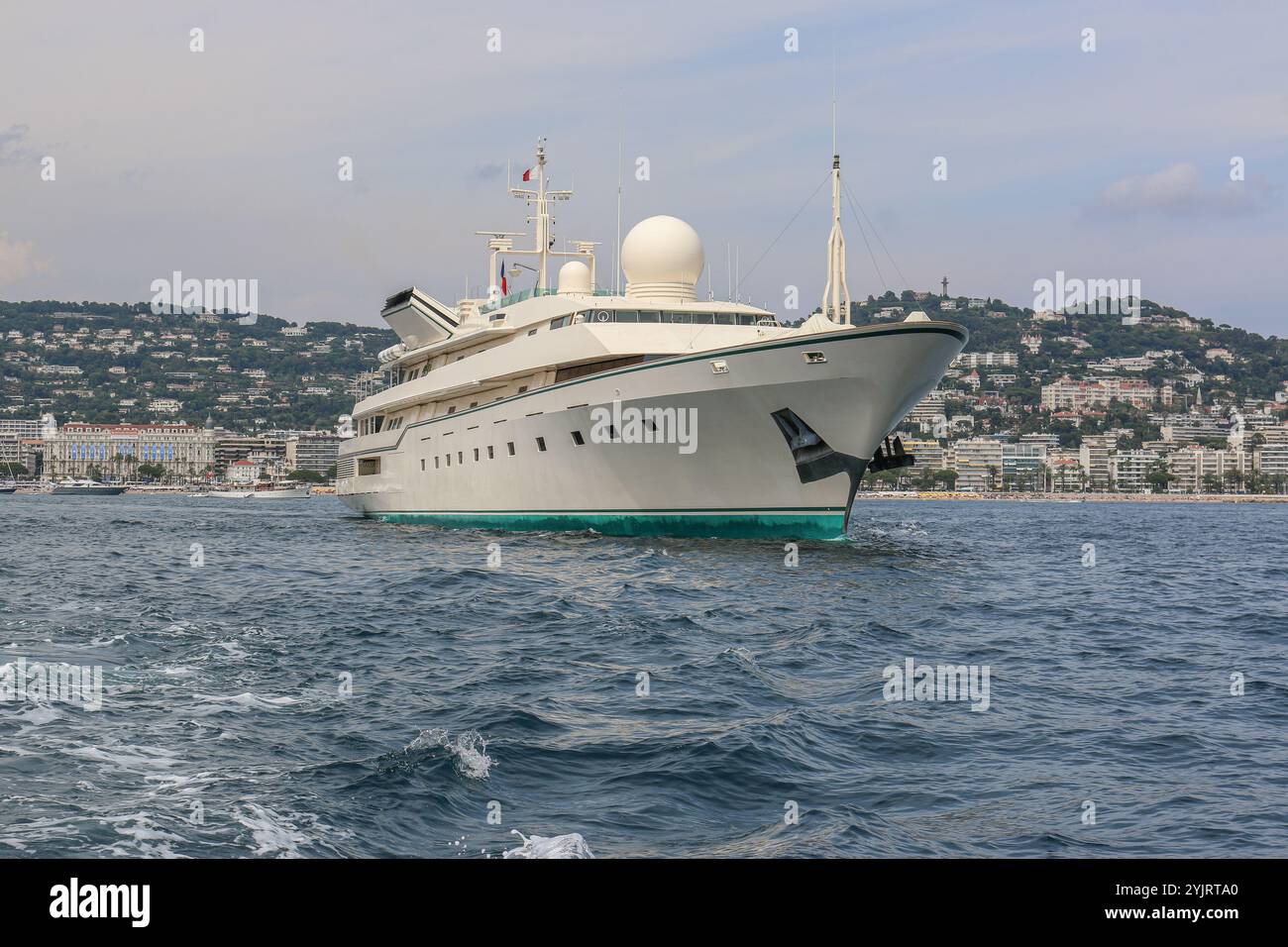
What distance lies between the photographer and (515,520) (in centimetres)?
4000

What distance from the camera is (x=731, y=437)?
31.9 meters

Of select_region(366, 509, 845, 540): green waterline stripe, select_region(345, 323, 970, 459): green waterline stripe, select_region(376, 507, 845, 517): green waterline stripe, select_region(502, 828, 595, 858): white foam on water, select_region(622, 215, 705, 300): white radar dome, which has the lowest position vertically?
select_region(502, 828, 595, 858): white foam on water

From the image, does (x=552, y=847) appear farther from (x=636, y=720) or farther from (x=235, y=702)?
(x=235, y=702)

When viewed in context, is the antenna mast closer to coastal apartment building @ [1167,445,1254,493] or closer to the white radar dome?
the white radar dome

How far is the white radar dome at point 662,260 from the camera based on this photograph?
40.1 m

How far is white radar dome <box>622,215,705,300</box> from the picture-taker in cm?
4012

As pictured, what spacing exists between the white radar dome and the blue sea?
54.9 feet

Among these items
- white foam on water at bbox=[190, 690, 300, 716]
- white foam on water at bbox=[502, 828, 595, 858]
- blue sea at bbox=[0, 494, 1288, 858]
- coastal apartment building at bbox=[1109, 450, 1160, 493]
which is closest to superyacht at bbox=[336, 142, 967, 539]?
blue sea at bbox=[0, 494, 1288, 858]

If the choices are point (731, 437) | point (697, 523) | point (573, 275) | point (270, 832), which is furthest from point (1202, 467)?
point (270, 832)

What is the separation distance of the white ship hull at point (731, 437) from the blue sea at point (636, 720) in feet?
21.6

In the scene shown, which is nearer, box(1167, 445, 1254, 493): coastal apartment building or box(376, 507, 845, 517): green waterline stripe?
box(376, 507, 845, 517): green waterline stripe
